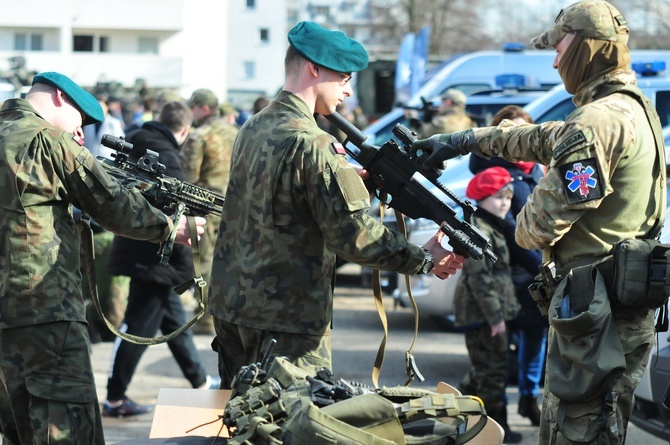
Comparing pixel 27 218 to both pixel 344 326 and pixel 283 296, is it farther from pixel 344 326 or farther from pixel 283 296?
pixel 344 326

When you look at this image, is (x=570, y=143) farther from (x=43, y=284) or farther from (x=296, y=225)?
(x=43, y=284)

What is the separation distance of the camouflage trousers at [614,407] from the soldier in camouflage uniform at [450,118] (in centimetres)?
670

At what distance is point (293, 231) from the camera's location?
164 inches

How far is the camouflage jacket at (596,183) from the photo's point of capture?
3955 mm

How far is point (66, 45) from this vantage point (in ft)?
188

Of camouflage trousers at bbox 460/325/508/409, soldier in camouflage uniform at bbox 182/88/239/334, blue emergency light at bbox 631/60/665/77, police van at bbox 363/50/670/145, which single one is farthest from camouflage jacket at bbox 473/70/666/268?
police van at bbox 363/50/670/145

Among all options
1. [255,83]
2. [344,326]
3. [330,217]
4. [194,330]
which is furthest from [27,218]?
[255,83]

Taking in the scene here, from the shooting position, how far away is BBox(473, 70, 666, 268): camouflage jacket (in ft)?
13.0

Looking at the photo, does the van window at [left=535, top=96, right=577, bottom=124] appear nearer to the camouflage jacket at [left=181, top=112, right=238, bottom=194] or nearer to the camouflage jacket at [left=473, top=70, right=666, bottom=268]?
the camouflage jacket at [left=181, top=112, right=238, bottom=194]

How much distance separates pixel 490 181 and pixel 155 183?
7.82 feet

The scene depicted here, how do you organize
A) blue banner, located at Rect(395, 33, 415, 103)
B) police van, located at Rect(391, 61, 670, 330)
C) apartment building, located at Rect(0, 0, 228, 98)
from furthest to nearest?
apartment building, located at Rect(0, 0, 228, 98) < blue banner, located at Rect(395, 33, 415, 103) < police van, located at Rect(391, 61, 670, 330)

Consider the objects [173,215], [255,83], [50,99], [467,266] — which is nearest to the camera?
[50,99]

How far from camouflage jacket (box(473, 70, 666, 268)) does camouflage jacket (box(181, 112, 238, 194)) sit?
15.2 ft

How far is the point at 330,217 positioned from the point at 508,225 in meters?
2.74
